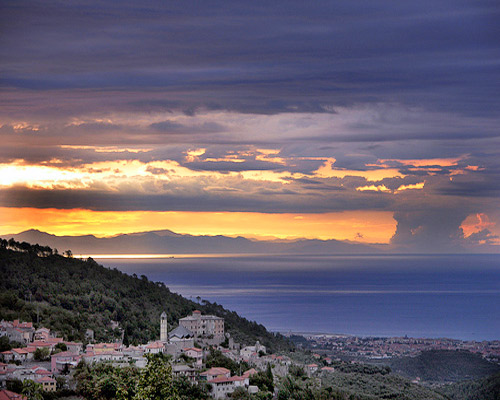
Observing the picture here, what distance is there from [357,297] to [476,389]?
47.5 meters

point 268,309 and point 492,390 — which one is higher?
point 268,309

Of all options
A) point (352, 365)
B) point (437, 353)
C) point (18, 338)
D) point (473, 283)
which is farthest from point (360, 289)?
point (18, 338)

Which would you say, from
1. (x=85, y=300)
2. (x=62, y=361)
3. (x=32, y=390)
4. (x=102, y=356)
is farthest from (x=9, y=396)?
(x=85, y=300)

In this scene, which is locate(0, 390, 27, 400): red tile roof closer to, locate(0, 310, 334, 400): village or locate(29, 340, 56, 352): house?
locate(0, 310, 334, 400): village

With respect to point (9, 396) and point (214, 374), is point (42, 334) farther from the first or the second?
point (9, 396)

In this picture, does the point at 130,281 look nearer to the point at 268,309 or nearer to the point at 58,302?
the point at 58,302

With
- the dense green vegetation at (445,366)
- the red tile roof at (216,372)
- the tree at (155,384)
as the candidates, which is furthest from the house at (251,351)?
the tree at (155,384)

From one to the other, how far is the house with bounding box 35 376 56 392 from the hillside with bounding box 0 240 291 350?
506cm

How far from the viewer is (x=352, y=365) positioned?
86.1 ft

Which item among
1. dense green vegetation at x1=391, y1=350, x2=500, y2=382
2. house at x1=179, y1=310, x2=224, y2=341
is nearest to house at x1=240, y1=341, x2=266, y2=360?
house at x1=179, y1=310, x2=224, y2=341

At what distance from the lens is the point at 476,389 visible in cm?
2353

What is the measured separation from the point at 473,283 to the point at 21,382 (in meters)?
76.8

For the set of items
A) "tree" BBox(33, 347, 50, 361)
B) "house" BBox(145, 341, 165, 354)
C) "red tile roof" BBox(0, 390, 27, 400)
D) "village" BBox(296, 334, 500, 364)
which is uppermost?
"village" BBox(296, 334, 500, 364)

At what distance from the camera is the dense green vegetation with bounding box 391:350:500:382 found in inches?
1067
